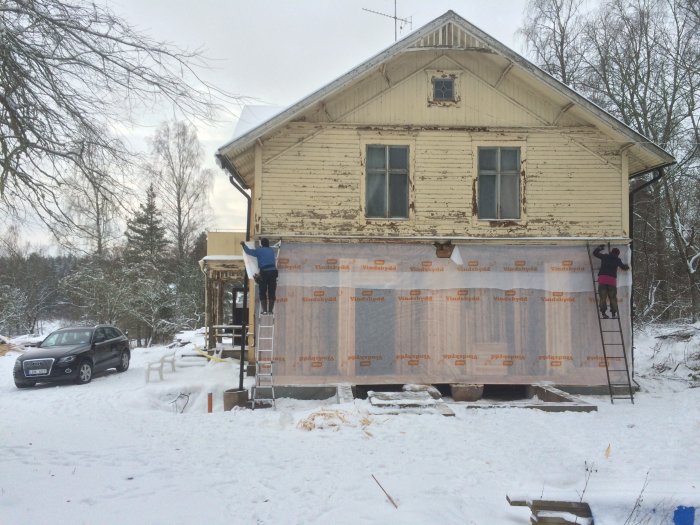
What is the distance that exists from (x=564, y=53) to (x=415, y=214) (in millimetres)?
17111

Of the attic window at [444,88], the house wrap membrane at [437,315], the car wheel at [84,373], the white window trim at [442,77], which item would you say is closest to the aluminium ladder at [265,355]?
the house wrap membrane at [437,315]

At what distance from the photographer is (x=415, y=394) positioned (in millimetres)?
10156

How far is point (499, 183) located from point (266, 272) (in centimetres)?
563

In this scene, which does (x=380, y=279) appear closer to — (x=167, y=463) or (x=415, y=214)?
(x=415, y=214)

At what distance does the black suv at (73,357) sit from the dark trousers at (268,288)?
7124mm

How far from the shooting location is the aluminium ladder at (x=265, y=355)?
36.6 feet

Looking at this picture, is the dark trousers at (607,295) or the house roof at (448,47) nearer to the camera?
the house roof at (448,47)

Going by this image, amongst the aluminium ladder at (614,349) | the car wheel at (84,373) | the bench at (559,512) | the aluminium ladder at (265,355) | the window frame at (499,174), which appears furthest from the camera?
the car wheel at (84,373)

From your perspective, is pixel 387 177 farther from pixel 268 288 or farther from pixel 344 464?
pixel 344 464

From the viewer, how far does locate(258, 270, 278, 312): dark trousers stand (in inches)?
429

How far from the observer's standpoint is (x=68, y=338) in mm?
16016

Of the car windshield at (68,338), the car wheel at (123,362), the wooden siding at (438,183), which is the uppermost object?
the wooden siding at (438,183)

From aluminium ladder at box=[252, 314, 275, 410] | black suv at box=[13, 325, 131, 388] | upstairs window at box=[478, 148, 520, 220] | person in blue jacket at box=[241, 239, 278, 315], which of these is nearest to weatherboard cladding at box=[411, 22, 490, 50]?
upstairs window at box=[478, 148, 520, 220]

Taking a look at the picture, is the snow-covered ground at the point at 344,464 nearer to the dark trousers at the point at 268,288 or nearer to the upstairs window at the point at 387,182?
the dark trousers at the point at 268,288
